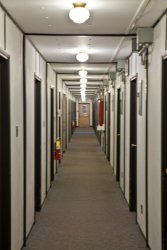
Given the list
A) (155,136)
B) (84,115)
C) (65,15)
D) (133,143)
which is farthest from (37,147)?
(84,115)

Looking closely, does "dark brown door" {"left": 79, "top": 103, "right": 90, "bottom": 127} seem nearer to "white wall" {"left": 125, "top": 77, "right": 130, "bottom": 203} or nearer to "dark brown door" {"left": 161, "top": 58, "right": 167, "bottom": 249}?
"white wall" {"left": 125, "top": 77, "right": 130, "bottom": 203}

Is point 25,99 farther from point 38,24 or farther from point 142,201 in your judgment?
point 142,201

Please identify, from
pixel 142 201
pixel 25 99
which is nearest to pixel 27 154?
pixel 25 99

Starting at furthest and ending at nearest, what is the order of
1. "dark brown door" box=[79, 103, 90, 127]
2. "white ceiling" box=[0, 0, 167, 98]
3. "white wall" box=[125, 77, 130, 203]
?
"dark brown door" box=[79, 103, 90, 127] < "white wall" box=[125, 77, 130, 203] < "white ceiling" box=[0, 0, 167, 98]

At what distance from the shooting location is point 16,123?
13.9 ft

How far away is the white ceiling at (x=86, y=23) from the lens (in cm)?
357

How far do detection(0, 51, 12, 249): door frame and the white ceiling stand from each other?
22.1 inches

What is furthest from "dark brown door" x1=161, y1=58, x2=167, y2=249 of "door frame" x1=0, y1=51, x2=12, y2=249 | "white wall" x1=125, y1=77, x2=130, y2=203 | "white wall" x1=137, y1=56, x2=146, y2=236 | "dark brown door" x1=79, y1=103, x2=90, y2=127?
"dark brown door" x1=79, y1=103, x2=90, y2=127

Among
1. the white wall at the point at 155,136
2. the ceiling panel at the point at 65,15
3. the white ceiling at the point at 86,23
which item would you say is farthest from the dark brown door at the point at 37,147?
the white wall at the point at 155,136

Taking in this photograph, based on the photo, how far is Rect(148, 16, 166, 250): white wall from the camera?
13.0 ft

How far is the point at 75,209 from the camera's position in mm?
6336

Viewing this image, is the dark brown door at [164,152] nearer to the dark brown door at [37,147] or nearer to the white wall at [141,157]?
the white wall at [141,157]

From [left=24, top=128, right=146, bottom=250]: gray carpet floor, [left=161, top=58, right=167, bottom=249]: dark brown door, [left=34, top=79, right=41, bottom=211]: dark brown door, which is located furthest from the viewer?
[left=34, top=79, right=41, bottom=211]: dark brown door

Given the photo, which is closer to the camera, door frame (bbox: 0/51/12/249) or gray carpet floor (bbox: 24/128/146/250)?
door frame (bbox: 0/51/12/249)
